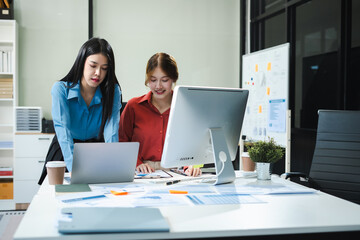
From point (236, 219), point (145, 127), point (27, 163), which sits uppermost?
point (145, 127)

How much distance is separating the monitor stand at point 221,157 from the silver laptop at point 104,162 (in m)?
0.36

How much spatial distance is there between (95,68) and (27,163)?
273 centimetres

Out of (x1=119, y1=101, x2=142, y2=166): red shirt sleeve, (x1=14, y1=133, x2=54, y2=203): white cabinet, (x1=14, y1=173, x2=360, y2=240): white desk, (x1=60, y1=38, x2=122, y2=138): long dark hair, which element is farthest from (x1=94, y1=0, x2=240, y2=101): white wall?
(x1=14, y1=173, x2=360, y2=240): white desk

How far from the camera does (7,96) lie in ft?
15.1

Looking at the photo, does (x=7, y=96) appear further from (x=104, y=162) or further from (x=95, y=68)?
(x=104, y=162)

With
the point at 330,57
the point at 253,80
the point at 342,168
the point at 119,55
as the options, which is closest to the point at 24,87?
the point at 119,55

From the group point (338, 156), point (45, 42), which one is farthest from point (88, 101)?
point (45, 42)

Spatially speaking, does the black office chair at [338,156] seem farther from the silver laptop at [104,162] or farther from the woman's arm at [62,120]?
the woman's arm at [62,120]

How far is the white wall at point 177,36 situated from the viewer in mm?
5254

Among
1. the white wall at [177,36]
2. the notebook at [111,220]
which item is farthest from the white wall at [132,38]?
the notebook at [111,220]

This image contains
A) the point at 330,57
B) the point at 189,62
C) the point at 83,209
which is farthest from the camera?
the point at 189,62

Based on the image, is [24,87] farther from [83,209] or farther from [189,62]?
[83,209]

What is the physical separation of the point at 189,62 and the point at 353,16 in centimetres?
239

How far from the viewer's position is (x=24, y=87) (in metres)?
4.94
